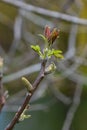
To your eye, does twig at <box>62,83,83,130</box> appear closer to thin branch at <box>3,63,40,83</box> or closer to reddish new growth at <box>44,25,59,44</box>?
thin branch at <box>3,63,40,83</box>

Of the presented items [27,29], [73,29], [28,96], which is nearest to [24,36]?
[27,29]

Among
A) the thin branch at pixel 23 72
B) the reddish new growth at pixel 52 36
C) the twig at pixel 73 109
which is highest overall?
the reddish new growth at pixel 52 36

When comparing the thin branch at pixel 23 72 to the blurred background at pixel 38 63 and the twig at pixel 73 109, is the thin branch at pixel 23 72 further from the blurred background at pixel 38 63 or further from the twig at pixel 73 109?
the twig at pixel 73 109

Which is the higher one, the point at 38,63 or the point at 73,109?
the point at 38,63

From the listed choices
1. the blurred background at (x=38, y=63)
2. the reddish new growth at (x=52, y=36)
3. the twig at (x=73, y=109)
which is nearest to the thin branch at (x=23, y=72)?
the blurred background at (x=38, y=63)

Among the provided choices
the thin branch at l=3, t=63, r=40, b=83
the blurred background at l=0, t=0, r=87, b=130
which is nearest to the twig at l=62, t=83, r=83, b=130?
the blurred background at l=0, t=0, r=87, b=130

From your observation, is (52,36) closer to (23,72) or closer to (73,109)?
(23,72)

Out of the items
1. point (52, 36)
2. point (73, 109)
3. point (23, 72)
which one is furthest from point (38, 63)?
point (52, 36)

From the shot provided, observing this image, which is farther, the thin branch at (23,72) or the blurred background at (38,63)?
the blurred background at (38,63)

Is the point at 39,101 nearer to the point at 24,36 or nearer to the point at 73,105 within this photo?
the point at 73,105
